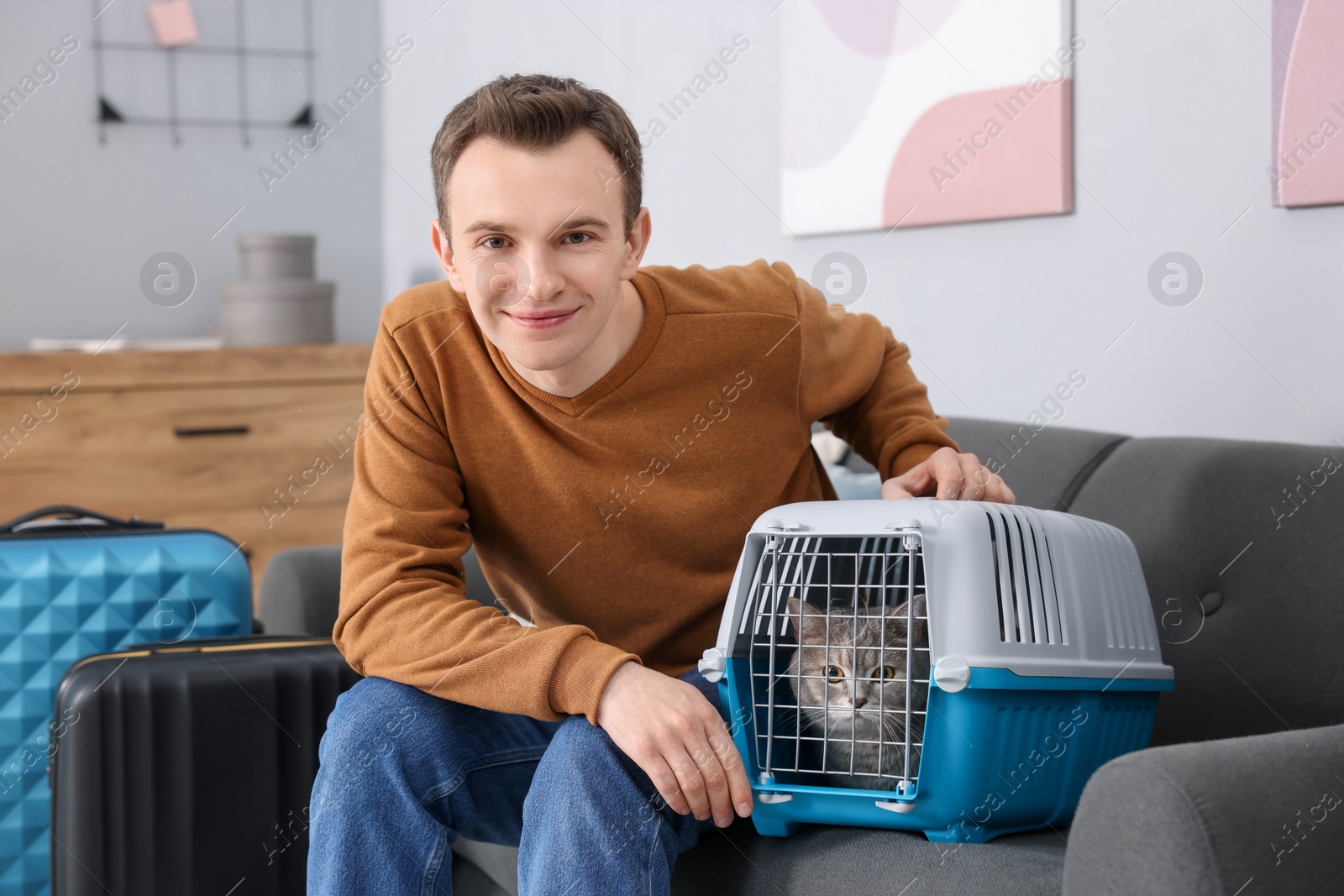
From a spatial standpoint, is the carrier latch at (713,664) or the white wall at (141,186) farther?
the white wall at (141,186)

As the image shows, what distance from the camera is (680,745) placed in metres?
0.96

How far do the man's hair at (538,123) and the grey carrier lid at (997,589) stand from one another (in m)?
0.40

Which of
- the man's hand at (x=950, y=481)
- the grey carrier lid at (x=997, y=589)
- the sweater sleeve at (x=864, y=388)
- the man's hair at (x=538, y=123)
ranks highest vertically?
the man's hair at (x=538, y=123)

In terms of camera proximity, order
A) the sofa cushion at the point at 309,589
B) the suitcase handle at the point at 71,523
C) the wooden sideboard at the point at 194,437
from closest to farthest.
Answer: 1. the suitcase handle at the point at 71,523
2. the sofa cushion at the point at 309,589
3. the wooden sideboard at the point at 194,437

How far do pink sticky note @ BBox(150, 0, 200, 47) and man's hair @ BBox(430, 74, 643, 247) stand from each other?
115 inches

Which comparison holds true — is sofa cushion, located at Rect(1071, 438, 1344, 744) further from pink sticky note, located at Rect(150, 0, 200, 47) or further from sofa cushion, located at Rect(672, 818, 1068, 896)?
pink sticky note, located at Rect(150, 0, 200, 47)

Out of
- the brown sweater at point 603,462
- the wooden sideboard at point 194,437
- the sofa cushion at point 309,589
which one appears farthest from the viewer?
the wooden sideboard at point 194,437

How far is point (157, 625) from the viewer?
154cm

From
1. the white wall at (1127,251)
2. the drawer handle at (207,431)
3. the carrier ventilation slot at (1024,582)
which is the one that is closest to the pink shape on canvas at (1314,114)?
the white wall at (1127,251)

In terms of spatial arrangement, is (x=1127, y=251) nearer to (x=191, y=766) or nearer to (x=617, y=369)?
(x=617, y=369)

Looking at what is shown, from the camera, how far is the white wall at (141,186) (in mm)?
3547

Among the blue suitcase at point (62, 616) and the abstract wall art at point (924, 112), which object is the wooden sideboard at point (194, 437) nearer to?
the blue suitcase at point (62, 616)

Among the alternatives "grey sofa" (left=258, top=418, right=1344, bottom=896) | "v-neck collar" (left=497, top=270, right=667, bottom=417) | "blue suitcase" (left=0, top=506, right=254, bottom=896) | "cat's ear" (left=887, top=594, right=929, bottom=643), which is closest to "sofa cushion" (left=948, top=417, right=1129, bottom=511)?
"grey sofa" (left=258, top=418, right=1344, bottom=896)

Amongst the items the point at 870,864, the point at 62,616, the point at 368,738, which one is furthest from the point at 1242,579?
the point at 62,616
